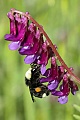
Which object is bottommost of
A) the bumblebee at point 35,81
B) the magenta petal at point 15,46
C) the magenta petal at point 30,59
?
the bumblebee at point 35,81

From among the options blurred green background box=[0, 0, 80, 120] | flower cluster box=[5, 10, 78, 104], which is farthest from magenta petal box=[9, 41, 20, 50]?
blurred green background box=[0, 0, 80, 120]

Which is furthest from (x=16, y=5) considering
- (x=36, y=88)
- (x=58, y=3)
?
(x=36, y=88)

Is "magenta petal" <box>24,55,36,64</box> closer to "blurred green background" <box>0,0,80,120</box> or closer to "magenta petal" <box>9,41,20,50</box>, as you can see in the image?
"magenta petal" <box>9,41,20,50</box>

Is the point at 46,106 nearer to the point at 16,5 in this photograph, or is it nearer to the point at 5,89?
the point at 5,89

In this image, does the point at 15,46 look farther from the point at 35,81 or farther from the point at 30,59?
the point at 35,81

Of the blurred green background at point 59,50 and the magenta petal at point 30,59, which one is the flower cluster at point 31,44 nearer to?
the magenta petal at point 30,59

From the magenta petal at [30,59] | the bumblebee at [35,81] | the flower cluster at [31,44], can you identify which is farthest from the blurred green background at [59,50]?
the magenta petal at [30,59]

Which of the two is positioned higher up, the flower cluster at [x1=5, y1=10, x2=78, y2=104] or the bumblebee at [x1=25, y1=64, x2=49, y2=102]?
the flower cluster at [x1=5, y1=10, x2=78, y2=104]

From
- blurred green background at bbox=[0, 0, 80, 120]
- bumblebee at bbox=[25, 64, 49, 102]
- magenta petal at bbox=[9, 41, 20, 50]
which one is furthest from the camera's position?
blurred green background at bbox=[0, 0, 80, 120]
